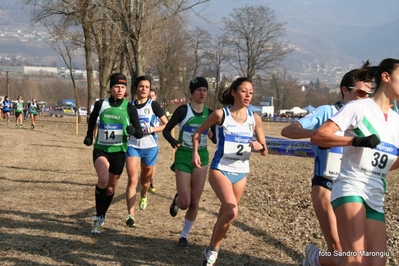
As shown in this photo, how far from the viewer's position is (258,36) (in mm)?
56375

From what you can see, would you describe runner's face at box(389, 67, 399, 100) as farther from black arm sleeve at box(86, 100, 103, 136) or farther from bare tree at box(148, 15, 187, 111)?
bare tree at box(148, 15, 187, 111)

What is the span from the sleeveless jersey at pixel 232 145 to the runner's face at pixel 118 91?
2.02 meters

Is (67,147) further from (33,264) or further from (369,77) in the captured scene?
(369,77)

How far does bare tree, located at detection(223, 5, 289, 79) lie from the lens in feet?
183

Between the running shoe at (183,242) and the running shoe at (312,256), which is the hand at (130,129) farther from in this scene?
the running shoe at (312,256)

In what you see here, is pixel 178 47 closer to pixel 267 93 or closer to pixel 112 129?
pixel 112 129

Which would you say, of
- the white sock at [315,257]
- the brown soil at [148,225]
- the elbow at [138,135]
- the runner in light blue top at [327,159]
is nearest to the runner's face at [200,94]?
the elbow at [138,135]

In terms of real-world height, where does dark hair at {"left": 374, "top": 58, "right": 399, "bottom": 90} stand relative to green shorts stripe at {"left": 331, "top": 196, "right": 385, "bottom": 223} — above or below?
above

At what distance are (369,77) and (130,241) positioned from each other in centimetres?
386

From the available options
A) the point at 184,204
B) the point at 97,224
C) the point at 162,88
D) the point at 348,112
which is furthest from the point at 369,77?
the point at 162,88

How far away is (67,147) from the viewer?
858 inches

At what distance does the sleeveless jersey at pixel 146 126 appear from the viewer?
8.39 metres

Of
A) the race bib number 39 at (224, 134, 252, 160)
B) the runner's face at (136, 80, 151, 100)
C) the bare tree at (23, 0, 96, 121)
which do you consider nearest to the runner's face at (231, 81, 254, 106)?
the race bib number 39 at (224, 134, 252, 160)

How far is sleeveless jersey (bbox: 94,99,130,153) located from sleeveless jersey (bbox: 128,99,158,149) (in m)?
0.79
